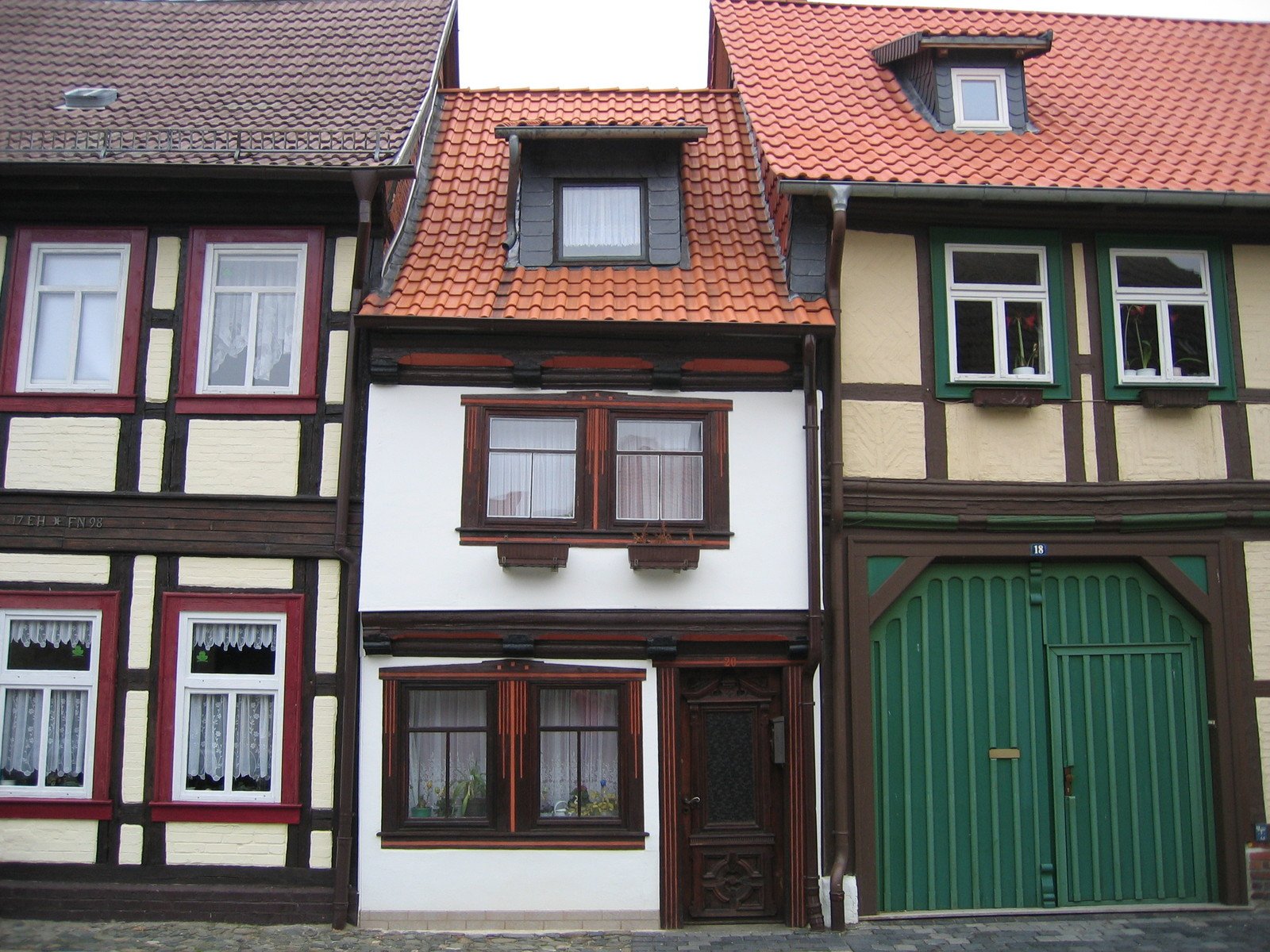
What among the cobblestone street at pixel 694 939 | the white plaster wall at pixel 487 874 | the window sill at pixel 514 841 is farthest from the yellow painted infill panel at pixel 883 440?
the cobblestone street at pixel 694 939

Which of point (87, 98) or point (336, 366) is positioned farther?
point (87, 98)

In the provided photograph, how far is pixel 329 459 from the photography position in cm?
906

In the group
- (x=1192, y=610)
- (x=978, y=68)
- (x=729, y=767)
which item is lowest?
(x=729, y=767)

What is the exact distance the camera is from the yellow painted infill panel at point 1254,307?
31.8 ft

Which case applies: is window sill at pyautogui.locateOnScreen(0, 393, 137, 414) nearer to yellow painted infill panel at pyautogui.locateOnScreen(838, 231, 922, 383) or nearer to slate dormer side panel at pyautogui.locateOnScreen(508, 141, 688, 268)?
slate dormer side panel at pyautogui.locateOnScreen(508, 141, 688, 268)

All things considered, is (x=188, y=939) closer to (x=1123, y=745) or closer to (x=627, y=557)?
(x=627, y=557)

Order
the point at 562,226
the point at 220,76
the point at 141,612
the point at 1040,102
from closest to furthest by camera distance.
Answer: the point at 141,612
the point at 562,226
the point at 220,76
the point at 1040,102

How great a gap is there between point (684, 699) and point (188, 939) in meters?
4.38

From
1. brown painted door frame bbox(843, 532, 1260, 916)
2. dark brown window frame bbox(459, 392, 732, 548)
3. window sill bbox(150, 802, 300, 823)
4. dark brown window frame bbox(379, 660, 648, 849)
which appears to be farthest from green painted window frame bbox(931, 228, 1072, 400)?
window sill bbox(150, 802, 300, 823)

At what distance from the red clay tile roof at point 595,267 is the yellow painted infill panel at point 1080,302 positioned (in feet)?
8.04

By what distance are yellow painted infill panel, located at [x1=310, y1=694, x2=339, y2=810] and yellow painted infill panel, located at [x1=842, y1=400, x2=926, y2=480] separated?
4.95 m

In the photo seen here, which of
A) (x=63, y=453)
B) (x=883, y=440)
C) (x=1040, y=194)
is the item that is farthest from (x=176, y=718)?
(x=1040, y=194)

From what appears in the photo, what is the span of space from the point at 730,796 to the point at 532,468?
334 centimetres

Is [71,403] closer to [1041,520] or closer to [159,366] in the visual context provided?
[159,366]
